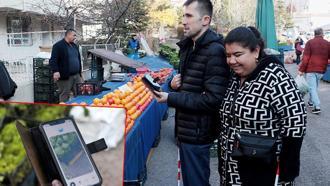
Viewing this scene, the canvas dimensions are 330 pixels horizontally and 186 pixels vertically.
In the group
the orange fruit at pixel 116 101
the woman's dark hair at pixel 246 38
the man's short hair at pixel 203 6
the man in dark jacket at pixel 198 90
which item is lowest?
the orange fruit at pixel 116 101

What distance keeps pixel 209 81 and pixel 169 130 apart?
16.3ft

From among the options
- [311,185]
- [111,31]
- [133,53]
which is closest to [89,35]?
[111,31]

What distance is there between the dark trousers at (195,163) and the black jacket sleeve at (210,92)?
352mm

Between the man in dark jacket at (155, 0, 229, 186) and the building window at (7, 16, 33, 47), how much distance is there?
16.8 m

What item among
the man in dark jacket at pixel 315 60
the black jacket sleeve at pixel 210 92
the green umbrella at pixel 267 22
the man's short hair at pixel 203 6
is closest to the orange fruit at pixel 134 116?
the black jacket sleeve at pixel 210 92

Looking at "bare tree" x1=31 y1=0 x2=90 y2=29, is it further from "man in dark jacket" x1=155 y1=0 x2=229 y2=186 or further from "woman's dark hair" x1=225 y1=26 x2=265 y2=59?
"woman's dark hair" x1=225 y1=26 x2=265 y2=59

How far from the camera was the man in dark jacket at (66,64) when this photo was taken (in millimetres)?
7391

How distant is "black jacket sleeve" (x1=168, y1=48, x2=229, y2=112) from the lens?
98.7 inches

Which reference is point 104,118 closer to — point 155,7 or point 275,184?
point 275,184

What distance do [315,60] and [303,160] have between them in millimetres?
4025

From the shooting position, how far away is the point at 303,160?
5637 mm

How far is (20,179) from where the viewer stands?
103 cm

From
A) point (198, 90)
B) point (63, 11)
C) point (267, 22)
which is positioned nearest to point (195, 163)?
point (198, 90)

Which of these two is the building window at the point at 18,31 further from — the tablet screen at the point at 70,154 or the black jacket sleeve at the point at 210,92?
the tablet screen at the point at 70,154
